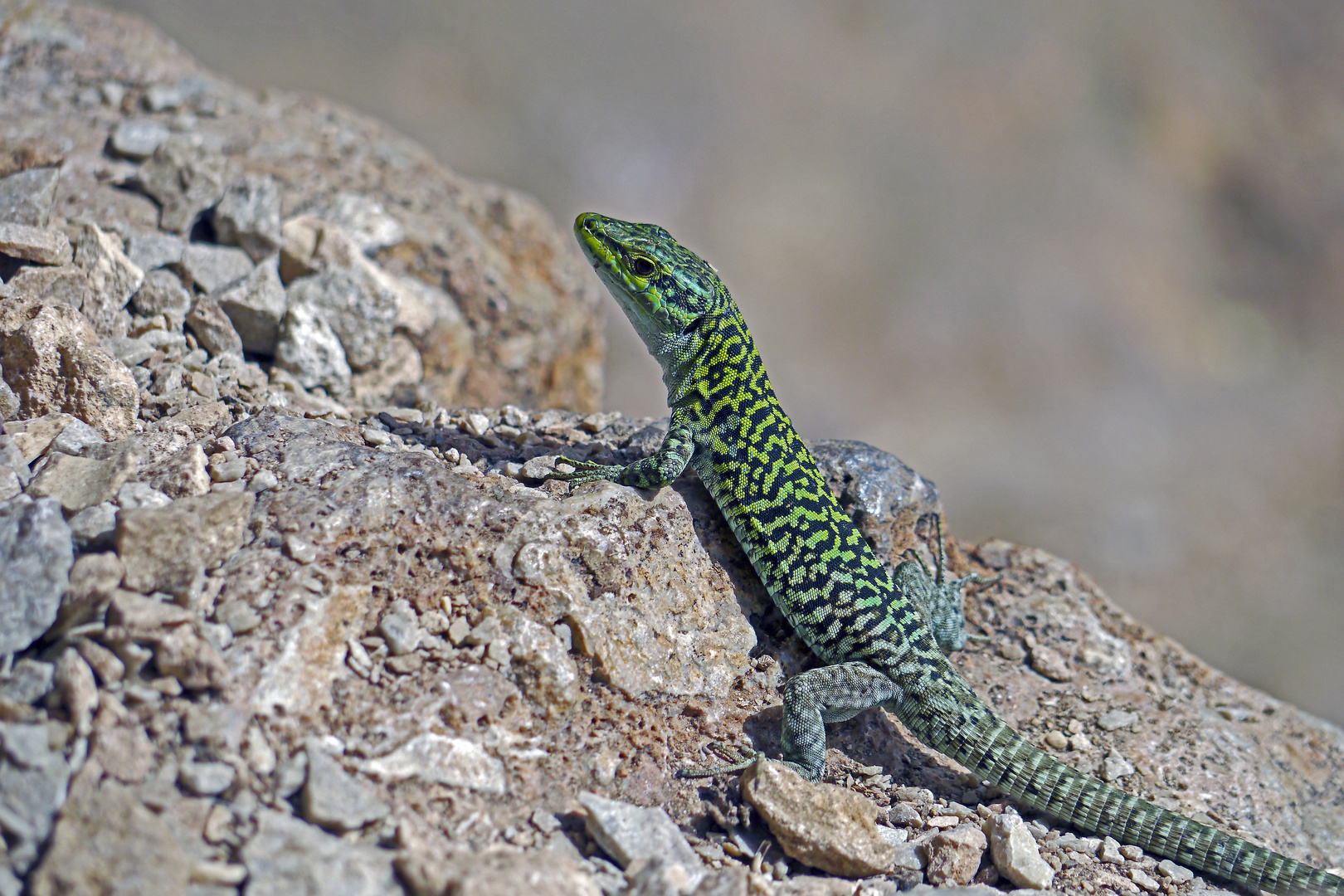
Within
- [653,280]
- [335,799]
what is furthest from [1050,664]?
[335,799]

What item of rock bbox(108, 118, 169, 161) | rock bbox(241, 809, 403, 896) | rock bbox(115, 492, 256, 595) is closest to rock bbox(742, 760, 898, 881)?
rock bbox(241, 809, 403, 896)

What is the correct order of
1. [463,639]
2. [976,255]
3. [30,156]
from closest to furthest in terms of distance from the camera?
1. [463,639]
2. [30,156]
3. [976,255]

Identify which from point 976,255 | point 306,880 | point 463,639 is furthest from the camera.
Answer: point 976,255

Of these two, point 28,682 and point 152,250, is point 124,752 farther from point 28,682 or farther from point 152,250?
point 152,250

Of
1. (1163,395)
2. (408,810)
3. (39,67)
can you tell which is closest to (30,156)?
(39,67)

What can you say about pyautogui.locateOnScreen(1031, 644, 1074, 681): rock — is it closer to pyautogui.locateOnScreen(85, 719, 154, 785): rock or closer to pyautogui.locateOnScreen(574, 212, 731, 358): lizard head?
pyautogui.locateOnScreen(574, 212, 731, 358): lizard head

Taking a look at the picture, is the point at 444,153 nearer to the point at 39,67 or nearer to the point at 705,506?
the point at 39,67
